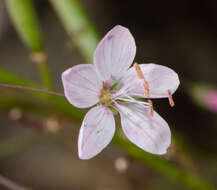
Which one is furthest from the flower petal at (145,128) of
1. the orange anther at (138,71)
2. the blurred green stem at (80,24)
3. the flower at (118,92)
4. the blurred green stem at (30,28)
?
the blurred green stem at (80,24)

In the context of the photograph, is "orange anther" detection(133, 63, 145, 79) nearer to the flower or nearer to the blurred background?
the flower

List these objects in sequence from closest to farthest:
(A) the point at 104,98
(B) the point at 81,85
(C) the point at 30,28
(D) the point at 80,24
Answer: (B) the point at 81,85, (A) the point at 104,98, (C) the point at 30,28, (D) the point at 80,24

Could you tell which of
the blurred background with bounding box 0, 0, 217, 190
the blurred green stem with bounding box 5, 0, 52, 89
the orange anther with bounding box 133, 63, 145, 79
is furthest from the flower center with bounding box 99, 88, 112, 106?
the blurred background with bounding box 0, 0, 217, 190

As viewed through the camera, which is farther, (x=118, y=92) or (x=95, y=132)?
(x=118, y=92)

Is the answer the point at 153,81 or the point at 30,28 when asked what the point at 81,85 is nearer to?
the point at 153,81

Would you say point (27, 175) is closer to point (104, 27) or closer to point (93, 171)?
point (93, 171)

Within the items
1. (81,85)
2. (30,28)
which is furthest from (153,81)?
(30,28)
